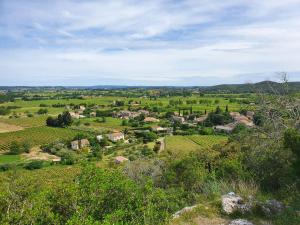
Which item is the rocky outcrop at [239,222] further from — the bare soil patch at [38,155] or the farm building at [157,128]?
the farm building at [157,128]

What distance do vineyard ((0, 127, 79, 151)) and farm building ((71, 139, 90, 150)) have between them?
4982 millimetres

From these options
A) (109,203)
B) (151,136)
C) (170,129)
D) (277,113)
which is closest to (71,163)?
(151,136)

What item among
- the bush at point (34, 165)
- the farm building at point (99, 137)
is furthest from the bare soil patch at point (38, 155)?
the farm building at point (99, 137)

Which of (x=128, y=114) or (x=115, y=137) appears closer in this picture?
(x=115, y=137)

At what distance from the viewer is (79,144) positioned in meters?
58.8

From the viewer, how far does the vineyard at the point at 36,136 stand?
61.1 m

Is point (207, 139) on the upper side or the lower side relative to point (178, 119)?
lower

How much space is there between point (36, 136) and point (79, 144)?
41.9 feet

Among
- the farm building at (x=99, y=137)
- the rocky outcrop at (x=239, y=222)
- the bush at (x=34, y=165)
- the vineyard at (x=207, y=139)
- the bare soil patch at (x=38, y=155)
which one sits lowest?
the bare soil patch at (x=38, y=155)

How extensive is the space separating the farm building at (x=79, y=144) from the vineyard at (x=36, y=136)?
16.3ft

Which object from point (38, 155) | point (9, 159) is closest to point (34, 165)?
point (9, 159)

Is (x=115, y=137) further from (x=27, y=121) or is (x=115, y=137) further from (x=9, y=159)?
(x=27, y=121)

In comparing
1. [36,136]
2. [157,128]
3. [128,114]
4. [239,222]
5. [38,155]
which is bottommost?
[38,155]

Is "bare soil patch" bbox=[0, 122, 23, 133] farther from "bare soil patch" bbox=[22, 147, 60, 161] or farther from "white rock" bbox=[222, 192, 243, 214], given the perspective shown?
"white rock" bbox=[222, 192, 243, 214]
